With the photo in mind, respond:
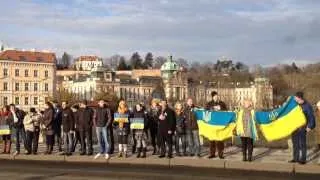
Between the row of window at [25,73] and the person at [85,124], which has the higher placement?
the row of window at [25,73]

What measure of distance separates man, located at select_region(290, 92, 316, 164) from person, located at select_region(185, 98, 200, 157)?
3693mm

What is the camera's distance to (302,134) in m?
19.2

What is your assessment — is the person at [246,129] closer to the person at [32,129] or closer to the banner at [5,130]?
the person at [32,129]

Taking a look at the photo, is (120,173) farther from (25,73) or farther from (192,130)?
(25,73)

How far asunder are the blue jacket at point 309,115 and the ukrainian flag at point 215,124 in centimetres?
281

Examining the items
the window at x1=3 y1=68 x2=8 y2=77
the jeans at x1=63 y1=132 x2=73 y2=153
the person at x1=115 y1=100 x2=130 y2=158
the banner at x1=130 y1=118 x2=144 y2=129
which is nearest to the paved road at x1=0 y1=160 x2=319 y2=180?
the person at x1=115 y1=100 x2=130 y2=158

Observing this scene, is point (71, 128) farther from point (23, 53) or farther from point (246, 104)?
point (23, 53)

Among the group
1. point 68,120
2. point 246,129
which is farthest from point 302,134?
point 68,120

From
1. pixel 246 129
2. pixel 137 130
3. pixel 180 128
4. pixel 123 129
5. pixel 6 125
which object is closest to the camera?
pixel 246 129

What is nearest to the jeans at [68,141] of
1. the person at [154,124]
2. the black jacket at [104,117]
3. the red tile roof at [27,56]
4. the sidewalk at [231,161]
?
the sidewalk at [231,161]

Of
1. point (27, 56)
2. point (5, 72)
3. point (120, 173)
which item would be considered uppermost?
point (27, 56)

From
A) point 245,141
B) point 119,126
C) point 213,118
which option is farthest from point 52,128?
point 245,141

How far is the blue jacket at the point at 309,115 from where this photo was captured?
62.1 ft

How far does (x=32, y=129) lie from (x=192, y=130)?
6.59 metres
